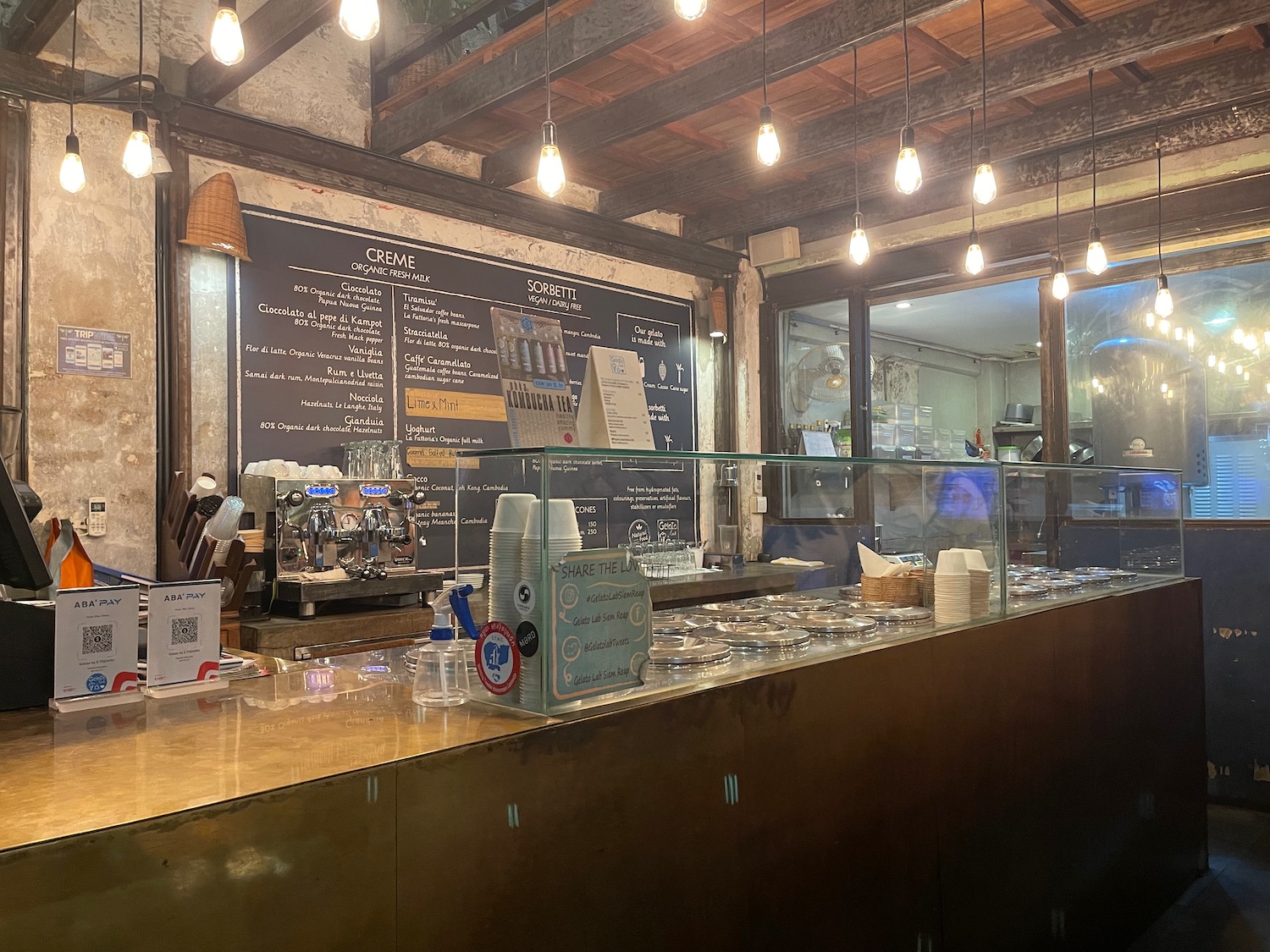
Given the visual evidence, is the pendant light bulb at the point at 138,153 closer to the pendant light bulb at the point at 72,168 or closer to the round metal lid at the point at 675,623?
the pendant light bulb at the point at 72,168

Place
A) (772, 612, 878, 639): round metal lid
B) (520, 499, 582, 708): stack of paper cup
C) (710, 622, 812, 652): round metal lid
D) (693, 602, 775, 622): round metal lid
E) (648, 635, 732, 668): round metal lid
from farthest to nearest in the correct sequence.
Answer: (693, 602, 775, 622): round metal lid < (772, 612, 878, 639): round metal lid < (710, 622, 812, 652): round metal lid < (648, 635, 732, 668): round metal lid < (520, 499, 582, 708): stack of paper cup

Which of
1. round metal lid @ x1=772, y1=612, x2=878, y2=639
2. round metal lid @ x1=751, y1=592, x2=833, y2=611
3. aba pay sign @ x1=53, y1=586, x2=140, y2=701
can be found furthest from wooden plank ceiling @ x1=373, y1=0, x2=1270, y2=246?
aba pay sign @ x1=53, y1=586, x2=140, y2=701

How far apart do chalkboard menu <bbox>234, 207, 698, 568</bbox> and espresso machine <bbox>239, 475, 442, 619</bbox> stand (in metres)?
0.38

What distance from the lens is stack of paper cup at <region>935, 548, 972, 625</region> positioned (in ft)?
7.89

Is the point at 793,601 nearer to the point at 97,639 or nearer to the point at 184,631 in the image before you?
the point at 184,631

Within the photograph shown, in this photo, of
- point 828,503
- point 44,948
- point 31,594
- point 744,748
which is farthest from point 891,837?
point 31,594

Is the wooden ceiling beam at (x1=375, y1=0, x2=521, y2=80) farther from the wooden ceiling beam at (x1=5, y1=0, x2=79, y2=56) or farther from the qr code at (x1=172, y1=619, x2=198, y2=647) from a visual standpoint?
the qr code at (x1=172, y1=619, x2=198, y2=647)

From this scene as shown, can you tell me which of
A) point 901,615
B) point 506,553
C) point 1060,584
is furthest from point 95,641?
point 1060,584

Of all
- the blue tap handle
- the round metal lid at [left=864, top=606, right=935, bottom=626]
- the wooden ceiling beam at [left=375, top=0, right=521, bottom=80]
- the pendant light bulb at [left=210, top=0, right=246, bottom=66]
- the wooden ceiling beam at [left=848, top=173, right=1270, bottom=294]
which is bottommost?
the round metal lid at [left=864, top=606, right=935, bottom=626]

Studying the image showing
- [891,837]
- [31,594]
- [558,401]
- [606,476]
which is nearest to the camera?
[606,476]

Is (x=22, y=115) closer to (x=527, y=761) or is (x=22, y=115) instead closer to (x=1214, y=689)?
(x=527, y=761)

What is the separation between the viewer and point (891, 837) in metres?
2.03

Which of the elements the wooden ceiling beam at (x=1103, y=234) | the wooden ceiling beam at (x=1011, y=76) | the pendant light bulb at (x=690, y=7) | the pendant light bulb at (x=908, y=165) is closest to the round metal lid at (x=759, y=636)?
the pendant light bulb at (x=690, y=7)

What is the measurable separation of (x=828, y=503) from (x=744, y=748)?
95 centimetres
